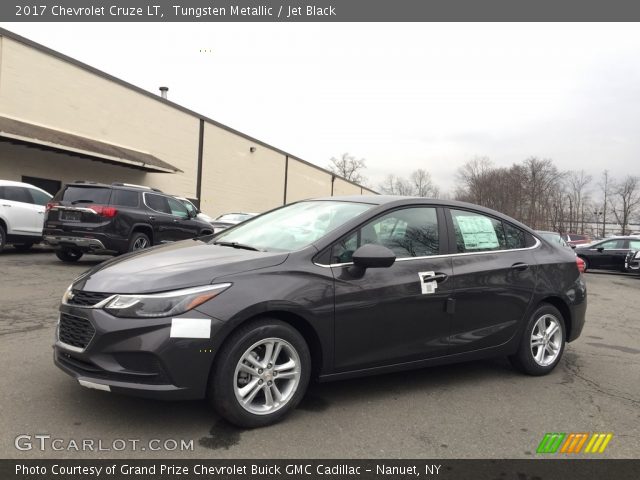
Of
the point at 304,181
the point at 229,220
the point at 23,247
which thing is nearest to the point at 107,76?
the point at 229,220

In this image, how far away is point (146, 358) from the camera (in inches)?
114

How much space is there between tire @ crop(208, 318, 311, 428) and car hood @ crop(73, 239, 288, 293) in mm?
395

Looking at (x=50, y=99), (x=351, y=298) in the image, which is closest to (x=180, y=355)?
(x=351, y=298)

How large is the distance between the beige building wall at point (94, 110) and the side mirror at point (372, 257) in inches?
675

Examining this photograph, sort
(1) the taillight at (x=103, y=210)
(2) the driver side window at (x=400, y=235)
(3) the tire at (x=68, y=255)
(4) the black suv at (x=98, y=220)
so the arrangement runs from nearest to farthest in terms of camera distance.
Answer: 1. (2) the driver side window at (x=400, y=235)
2. (4) the black suv at (x=98, y=220)
3. (1) the taillight at (x=103, y=210)
4. (3) the tire at (x=68, y=255)

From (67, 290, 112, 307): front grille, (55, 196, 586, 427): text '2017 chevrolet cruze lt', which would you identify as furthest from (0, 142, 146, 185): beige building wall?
(67, 290, 112, 307): front grille

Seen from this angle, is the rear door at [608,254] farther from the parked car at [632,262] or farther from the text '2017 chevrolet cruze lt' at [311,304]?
the text '2017 chevrolet cruze lt' at [311,304]

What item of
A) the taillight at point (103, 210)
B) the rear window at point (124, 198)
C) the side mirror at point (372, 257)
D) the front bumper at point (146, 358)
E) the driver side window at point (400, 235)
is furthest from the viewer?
the rear window at point (124, 198)

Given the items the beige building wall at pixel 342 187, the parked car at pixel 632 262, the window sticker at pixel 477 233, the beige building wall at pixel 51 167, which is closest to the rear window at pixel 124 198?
the beige building wall at pixel 51 167

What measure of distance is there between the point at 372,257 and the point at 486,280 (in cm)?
133

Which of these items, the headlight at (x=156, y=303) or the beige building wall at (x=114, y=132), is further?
the beige building wall at (x=114, y=132)

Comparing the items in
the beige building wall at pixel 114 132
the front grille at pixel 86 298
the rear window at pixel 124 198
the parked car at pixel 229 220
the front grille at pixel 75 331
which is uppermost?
the beige building wall at pixel 114 132

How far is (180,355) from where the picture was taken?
292 centimetres

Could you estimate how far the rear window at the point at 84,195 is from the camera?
34.4 ft
